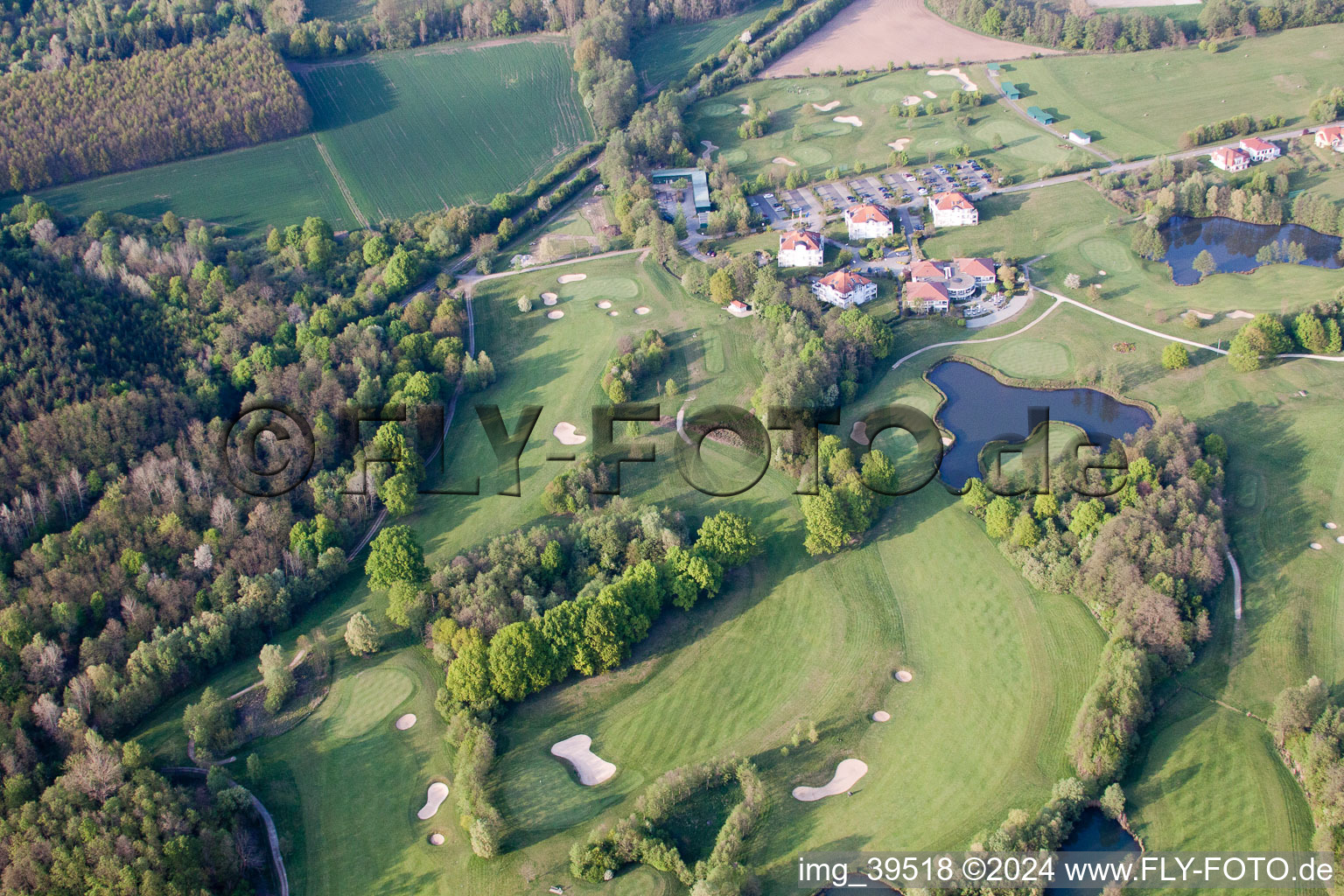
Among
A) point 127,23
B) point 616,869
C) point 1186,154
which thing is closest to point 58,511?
point 616,869

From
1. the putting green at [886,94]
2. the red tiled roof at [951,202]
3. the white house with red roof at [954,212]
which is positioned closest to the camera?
the white house with red roof at [954,212]

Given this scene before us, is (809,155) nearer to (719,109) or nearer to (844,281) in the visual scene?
(719,109)

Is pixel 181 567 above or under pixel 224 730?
above

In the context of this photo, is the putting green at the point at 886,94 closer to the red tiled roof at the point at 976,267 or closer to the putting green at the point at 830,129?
the putting green at the point at 830,129

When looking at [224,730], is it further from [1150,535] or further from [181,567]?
[1150,535]

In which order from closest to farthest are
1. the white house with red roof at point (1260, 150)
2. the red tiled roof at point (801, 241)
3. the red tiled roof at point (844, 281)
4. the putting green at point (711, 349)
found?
the putting green at point (711, 349) < the red tiled roof at point (844, 281) < the red tiled roof at point (801, 241) < the white house with red roof at point (1260, 150)

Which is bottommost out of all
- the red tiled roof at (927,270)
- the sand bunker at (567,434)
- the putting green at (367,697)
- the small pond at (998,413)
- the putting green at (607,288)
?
the putting green at (367,697)

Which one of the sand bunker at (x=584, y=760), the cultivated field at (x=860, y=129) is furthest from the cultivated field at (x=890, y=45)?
the sand bunker at (x=584, y=760)
